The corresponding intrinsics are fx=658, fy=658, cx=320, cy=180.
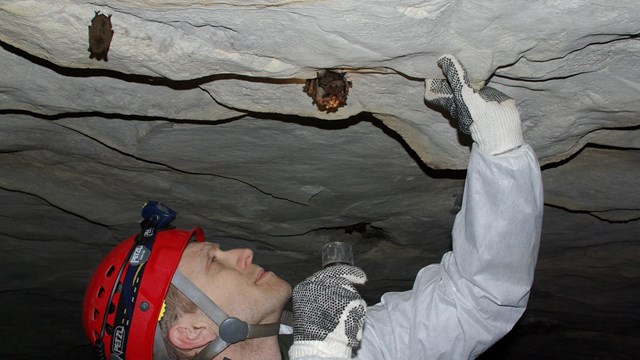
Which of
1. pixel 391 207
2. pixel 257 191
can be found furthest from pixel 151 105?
pixel 391 207

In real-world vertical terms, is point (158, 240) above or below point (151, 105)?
below

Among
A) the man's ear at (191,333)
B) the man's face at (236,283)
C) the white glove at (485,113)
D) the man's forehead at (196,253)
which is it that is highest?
the white glove at (485,113)

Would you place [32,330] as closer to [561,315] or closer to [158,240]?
[158,240]

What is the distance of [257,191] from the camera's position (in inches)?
167

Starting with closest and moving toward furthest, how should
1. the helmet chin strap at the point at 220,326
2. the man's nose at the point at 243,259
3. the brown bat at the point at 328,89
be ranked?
the brown bat at the point at 328,89 < the helmet chin strap at the point at 220,326 < the man's nose at the point at 243,259

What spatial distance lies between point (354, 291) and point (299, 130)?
1206 millimetres

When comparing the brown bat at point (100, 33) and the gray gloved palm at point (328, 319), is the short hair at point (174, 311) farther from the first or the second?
the brown bat at point (100, 33)

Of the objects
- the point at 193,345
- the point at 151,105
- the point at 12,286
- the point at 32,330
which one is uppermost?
the point at 151,105

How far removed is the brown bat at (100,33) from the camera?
87.7 inches

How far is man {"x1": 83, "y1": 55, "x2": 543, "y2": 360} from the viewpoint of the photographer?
2.20 meters

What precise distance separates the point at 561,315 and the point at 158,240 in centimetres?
563

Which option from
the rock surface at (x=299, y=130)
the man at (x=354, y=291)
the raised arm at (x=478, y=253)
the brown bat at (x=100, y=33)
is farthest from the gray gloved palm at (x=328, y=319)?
the brown bat at (x=100, y=33)

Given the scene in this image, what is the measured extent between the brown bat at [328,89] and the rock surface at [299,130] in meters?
0.06

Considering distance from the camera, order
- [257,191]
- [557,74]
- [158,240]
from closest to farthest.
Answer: [557,74], [158,240], [257,191]
